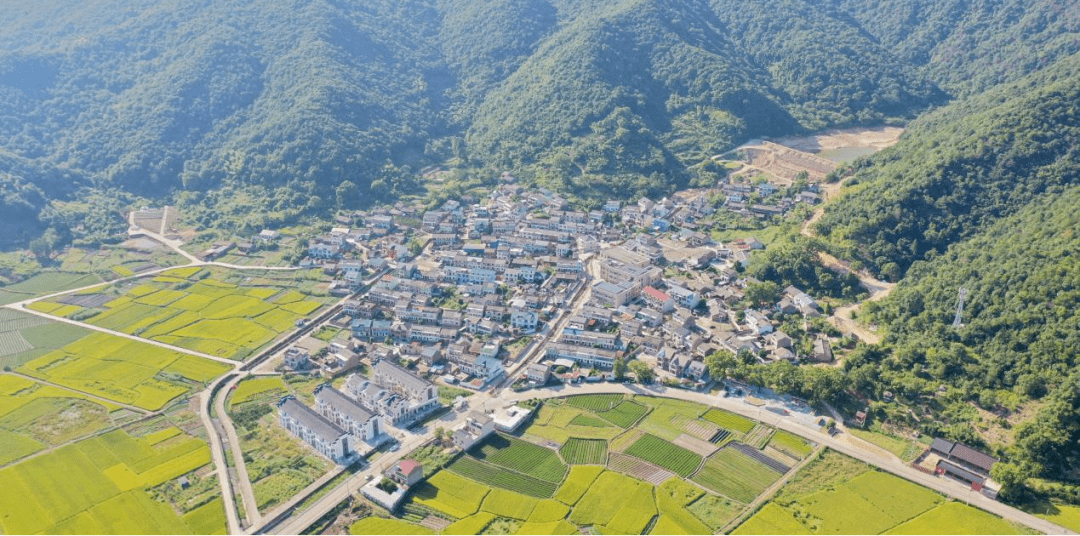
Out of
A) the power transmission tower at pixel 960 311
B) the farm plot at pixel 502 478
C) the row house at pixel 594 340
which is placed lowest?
the farm plot at pixel 502 478

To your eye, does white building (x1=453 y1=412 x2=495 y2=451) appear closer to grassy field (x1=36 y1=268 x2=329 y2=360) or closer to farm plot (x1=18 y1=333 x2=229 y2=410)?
farm plot (x1=18 y1=333 x2=229 y2=410)

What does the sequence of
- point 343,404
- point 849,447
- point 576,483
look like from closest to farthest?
point 576,483, point 849,447, point 343,404

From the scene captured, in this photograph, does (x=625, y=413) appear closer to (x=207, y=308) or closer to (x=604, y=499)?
(x=604, y=499)

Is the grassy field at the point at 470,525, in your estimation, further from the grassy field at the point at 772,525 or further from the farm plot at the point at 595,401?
the grassy field at the point at 772,525

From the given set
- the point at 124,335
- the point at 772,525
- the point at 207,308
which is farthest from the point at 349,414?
the point at 124,335

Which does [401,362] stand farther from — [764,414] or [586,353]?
[764,414]

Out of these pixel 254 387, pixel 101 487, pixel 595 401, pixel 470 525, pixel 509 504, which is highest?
pixel 595 401

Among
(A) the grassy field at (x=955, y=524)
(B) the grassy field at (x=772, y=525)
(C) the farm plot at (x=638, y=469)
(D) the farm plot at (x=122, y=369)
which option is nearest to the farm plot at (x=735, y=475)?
(B) the grassy field at (x=772, y=525)
